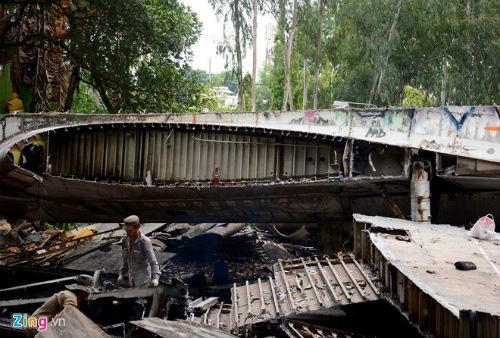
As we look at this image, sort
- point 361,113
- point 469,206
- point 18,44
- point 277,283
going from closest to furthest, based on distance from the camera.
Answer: point 277,283 < point 469,206 < point 361,113 < point 18,44

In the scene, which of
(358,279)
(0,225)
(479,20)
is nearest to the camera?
(358,279)

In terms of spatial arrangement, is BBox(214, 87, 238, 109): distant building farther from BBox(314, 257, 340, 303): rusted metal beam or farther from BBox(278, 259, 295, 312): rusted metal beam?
BBox(314, 257, 340, 303): rusted metal beam

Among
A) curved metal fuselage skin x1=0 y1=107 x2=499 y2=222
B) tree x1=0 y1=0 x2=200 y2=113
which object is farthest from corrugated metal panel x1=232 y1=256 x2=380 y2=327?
tree x1=0 y1=0 x2=200 y2=113

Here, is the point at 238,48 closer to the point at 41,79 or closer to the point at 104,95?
the point at 104,95

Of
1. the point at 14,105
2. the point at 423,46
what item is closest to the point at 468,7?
the point at 423,46

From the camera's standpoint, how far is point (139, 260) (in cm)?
575

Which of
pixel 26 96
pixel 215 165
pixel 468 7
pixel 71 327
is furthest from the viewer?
pixel 468 7

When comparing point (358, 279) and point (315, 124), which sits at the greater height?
point (315, 124)

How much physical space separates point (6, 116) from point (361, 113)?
7.69 m

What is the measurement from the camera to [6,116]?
10859 millimetres

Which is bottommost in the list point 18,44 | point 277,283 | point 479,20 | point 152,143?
point 277,283

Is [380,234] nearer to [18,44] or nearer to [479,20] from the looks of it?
[18,44]

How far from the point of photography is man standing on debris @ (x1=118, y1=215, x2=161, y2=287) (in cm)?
563

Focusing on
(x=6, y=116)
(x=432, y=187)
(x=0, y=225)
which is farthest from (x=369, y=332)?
(x=0, y=225)
